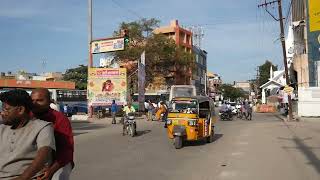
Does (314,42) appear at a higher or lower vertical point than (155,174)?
higher

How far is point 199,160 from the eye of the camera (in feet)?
43.6

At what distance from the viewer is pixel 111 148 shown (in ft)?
54.7

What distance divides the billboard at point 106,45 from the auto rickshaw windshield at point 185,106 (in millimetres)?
23349

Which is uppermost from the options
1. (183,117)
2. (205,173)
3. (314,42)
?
(314,42)

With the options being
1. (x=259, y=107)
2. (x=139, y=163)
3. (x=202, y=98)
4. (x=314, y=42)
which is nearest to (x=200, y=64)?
(x=259, y=107)

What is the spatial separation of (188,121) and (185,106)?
97 cm

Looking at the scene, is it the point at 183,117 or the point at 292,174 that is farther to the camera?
the point at 183,117

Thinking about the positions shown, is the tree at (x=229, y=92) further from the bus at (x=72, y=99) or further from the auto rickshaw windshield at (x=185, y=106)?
the auto rickshaw windshield at (x=185, y=106)

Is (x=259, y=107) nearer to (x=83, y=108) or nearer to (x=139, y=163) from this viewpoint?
(x=83, y=108)

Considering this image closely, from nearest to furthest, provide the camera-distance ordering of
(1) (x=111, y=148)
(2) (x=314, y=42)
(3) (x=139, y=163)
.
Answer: (3) (x=139, y=163), (1) (x=111, y=148), (2) (x=314, y=42)

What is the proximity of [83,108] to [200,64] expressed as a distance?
57.7m

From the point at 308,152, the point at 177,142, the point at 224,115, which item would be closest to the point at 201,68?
the point at 224,115

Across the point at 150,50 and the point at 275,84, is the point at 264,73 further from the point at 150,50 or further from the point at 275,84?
the point at 150,50

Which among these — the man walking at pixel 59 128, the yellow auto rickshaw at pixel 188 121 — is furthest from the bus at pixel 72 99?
the man walking at pixel 59 128
